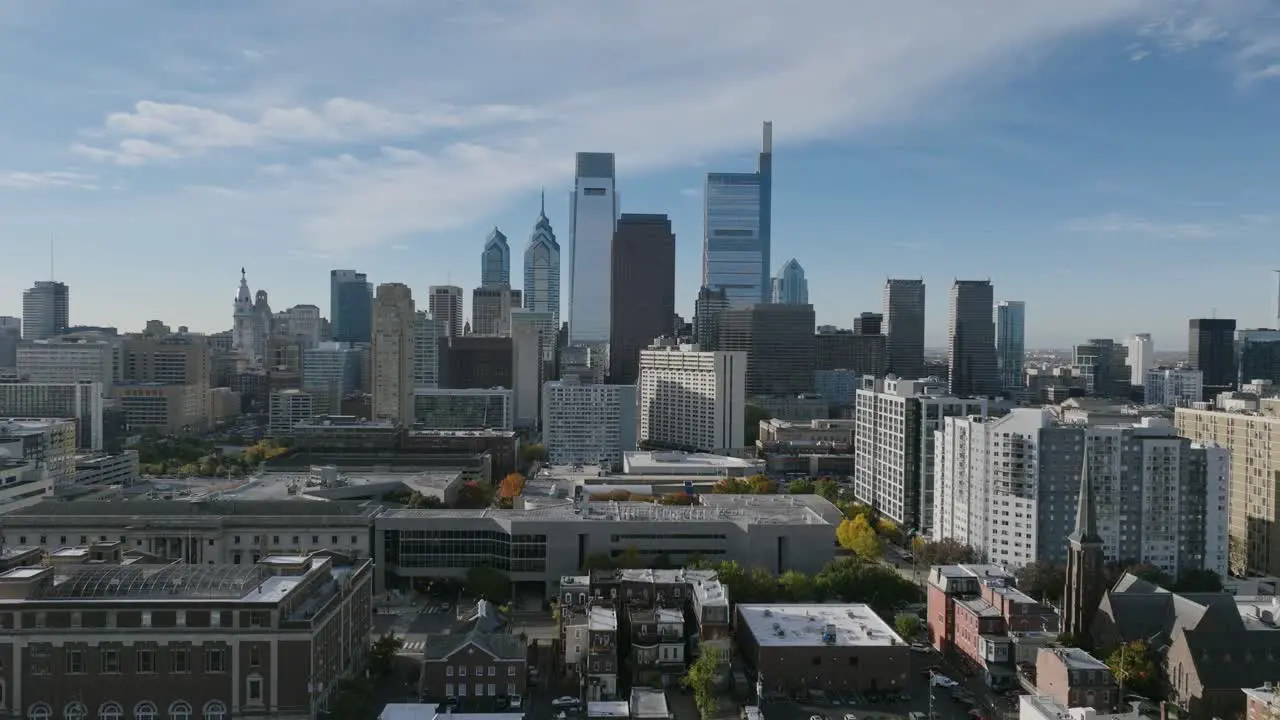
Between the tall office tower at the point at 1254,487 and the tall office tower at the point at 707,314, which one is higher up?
the tall office tower at the point at 707,314

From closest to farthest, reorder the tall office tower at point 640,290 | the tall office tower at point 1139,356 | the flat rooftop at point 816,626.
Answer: the flat rooftop at point 816,626, the tall office tower at point 640,290, the tall office tower at point 1139,356

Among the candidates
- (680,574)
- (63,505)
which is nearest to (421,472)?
(63,505)

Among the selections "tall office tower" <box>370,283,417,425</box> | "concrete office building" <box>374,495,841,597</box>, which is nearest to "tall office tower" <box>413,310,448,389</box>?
"tall office tower" <box>370,283,417,425</box>

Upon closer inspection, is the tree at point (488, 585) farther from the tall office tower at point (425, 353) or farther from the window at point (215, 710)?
the tall office tower at point (425, 353)

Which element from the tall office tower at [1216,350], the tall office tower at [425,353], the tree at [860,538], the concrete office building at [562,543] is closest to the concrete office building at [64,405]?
the tall office tower at [425,353]

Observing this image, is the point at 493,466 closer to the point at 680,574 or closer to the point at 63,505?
the point at 63,505

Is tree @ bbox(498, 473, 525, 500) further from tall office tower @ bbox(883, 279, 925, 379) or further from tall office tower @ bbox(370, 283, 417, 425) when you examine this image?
tall office tower @ bbox(883, 279, 925, 379)

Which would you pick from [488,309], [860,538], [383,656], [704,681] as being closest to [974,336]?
[488,309]
